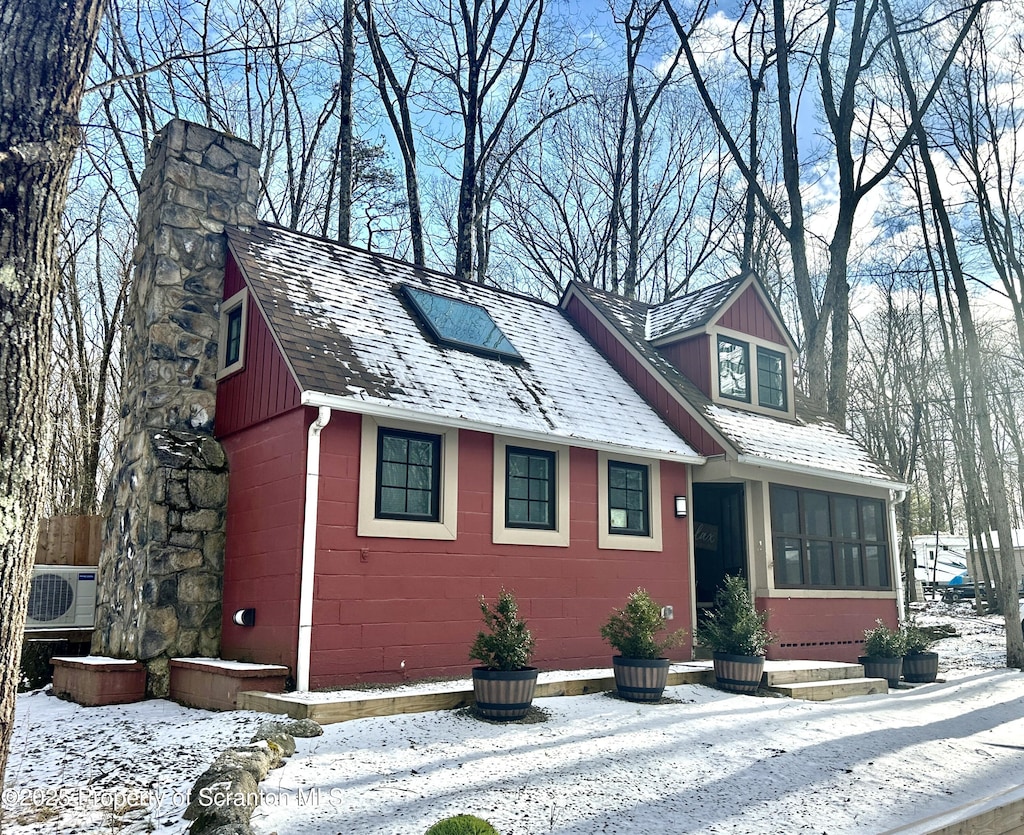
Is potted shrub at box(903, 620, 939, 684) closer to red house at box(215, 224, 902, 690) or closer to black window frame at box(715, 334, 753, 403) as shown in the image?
red house at box(215, 224, 902, 690)

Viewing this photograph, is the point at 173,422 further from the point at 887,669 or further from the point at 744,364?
the point at 887,669

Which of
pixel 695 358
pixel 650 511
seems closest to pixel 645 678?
pixel 650 511

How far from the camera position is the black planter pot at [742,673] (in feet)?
31.3

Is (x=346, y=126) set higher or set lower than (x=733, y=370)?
higher

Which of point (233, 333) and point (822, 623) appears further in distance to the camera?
point (822, 623)

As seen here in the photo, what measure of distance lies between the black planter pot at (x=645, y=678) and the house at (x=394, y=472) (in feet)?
5.05

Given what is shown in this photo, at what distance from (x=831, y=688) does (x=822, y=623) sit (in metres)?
2.95

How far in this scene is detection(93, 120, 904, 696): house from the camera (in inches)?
339

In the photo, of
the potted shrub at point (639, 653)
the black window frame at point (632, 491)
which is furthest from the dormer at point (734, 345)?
the potted shrub at point (639, 653)

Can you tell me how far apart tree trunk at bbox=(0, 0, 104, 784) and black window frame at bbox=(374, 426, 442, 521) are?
17.5ft

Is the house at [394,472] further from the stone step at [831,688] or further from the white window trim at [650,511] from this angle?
the stone step at [831,688]

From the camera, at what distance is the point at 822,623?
12.9 m

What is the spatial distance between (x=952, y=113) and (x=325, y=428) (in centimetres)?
1750

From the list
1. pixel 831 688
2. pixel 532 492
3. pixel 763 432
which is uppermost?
pixel 763 432
